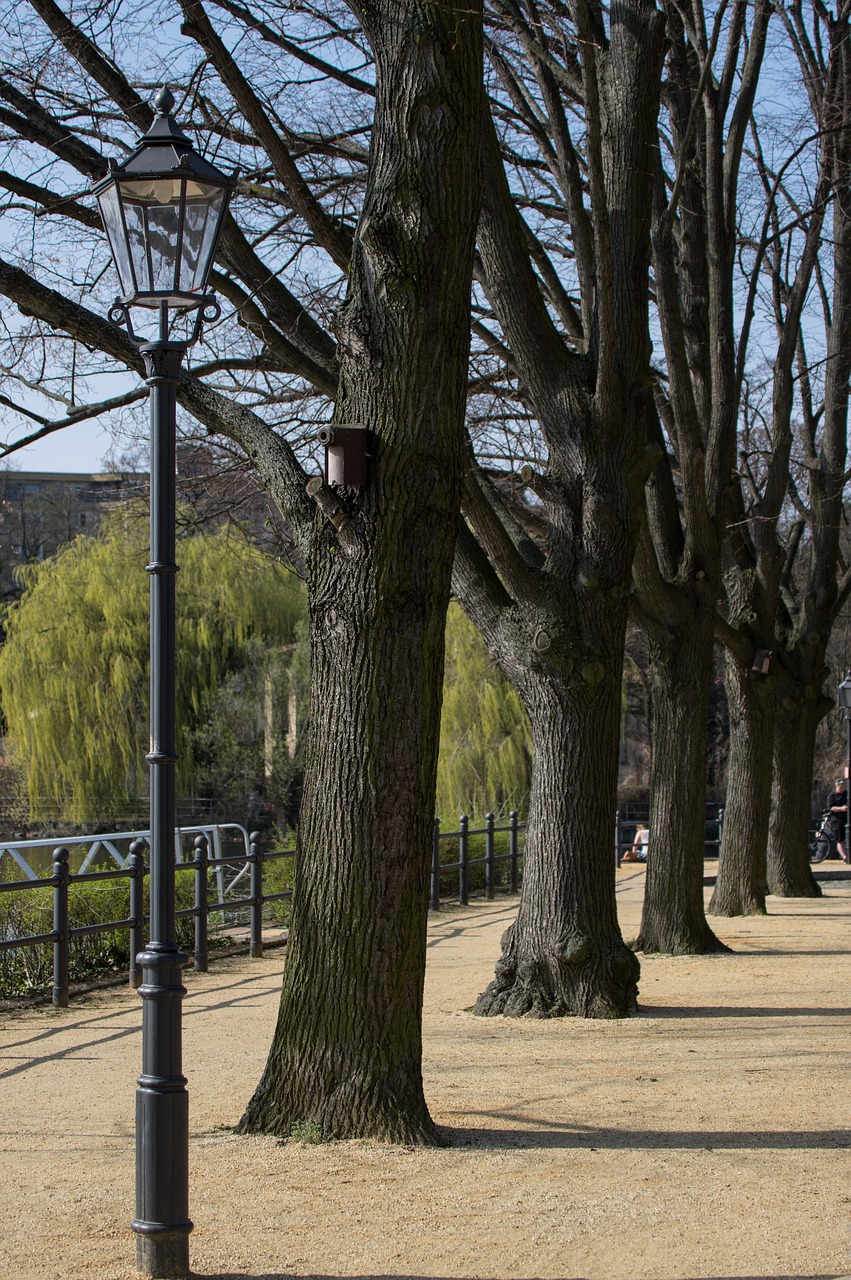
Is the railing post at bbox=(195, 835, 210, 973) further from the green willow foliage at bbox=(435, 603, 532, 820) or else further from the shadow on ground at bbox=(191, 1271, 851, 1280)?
the green willow foliage at bbox=(435, 603, 532, 820)

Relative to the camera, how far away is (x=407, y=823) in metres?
5.71

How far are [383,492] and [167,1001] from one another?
243cm

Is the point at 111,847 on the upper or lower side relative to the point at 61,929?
upper

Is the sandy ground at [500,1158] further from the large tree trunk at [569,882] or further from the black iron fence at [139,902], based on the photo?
the black iron fence at [139,902]

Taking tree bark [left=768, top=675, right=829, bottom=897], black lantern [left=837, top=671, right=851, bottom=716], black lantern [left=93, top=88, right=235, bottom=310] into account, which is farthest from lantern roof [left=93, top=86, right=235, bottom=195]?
black lantern [left=837, top=671, right=851, bottom=716]

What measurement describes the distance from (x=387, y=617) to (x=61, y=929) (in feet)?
17.5

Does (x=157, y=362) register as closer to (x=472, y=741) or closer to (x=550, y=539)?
(x=550, y=539)

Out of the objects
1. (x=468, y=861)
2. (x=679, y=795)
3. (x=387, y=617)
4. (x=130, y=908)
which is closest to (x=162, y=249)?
(x=387, y=617)

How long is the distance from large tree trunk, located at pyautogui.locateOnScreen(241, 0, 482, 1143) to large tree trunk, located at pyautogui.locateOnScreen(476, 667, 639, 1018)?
137 inches

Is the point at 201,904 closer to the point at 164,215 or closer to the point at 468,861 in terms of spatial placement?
the point at 468,861

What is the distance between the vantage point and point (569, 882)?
360 inches

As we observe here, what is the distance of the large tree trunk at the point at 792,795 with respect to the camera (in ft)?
60.2

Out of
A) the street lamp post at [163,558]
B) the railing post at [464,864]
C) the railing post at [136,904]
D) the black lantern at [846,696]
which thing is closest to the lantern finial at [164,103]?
the street lamp post at [163,558]

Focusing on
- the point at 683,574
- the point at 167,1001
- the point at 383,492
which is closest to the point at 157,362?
the point at 383,492
